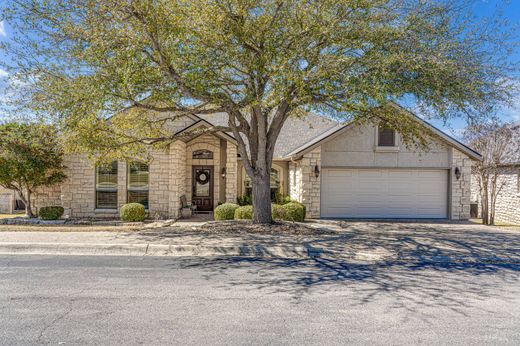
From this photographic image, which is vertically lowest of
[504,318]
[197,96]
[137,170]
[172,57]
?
[504,318]

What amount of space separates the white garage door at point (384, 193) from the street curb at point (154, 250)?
8.25 meters

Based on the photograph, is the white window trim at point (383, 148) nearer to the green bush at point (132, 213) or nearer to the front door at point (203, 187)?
the front door at point (203, 187)

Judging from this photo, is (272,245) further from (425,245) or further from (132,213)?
(132,213)

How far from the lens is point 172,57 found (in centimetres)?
909

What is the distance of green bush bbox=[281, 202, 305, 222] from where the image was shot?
1413 centimetres

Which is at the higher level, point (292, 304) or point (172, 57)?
point (172, 57)

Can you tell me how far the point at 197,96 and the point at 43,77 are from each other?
3979 mm

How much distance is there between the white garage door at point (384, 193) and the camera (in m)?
16.7

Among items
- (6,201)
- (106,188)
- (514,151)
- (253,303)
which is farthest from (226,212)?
(514,151)

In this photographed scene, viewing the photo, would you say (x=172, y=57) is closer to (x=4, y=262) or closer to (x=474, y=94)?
(x=4, y=262)

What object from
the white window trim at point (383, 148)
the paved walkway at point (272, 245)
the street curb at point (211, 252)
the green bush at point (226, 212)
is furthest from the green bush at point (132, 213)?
the white window trim at point (383, 148)

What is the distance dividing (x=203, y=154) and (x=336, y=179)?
20.4ft

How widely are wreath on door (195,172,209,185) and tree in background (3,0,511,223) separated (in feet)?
26.1

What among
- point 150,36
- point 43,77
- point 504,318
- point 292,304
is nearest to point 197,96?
point 150,36
